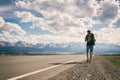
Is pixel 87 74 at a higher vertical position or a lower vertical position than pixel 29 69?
lower

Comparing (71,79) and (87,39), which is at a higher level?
(87,39)

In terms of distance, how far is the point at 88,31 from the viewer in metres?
18.4

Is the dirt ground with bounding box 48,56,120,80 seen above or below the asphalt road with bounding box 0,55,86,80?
below

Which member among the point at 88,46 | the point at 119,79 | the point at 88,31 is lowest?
the point at 119,79

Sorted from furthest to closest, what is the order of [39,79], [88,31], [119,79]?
[88,31]
[119,79]
[39,79]

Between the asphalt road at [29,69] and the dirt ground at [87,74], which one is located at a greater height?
the asphalt road at [29,69]

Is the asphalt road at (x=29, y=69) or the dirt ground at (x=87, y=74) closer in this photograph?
the asphalt road at (x=29, y=69)

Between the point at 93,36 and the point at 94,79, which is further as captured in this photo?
the point at 93,36

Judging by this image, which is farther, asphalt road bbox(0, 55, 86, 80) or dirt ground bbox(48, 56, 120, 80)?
dirt ground bbox(48, 56, 120, 80)

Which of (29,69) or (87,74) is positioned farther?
(29,69)

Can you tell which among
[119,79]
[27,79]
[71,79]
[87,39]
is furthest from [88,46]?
[27,79]

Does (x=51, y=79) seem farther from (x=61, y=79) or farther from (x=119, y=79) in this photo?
(x=119, y=79)

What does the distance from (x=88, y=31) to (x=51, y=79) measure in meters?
10.8

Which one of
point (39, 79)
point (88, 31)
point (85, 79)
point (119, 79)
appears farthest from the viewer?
point (88, 31)
